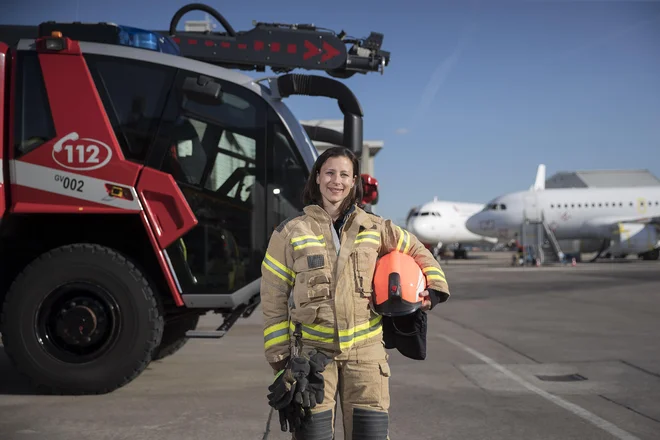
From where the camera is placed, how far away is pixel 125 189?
4828mm

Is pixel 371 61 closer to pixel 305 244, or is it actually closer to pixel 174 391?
pixel 174 391

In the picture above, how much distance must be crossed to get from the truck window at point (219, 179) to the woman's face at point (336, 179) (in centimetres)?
262

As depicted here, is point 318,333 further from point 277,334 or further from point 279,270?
point 279,270

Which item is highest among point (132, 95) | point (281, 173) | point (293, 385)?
point (132, 95)

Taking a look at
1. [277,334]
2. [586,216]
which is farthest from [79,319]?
[586,216]

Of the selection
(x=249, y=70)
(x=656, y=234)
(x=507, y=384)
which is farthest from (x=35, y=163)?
(x=656, y=234)

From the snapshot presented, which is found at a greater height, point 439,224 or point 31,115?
point 439,224

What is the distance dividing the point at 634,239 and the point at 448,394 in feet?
105

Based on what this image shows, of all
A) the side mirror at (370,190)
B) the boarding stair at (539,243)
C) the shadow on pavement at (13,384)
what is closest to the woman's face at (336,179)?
the shadow on pavement at (13,384)

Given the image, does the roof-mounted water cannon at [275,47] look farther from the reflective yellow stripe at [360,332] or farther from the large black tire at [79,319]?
the reflective yellow stripe at [360,332]

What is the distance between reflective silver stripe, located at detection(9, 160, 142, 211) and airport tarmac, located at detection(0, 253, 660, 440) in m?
1.54

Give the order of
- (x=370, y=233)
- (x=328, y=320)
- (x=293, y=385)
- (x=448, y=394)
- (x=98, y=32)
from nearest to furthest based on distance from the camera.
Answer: (x=293, y=385) → (x=328, y=320) → (x=370, y=233) → (x=448, y=394) → (x=98, y=32)

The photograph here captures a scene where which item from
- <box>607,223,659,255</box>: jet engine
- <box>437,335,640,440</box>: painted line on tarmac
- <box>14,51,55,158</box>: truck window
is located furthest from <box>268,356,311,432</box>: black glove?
<box>607,223,659,255</box>: jet engine

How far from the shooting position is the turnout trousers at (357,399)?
241 cm
